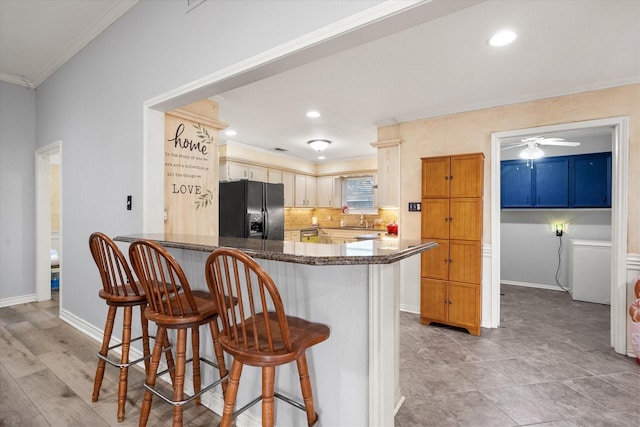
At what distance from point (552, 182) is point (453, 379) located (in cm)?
426

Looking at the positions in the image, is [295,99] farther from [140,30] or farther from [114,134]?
[114,134]

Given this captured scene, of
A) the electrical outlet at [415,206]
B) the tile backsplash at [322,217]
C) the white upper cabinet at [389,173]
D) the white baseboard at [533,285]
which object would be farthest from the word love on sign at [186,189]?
the white baseboard at [533,285]

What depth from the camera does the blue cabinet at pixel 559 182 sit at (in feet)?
15.5

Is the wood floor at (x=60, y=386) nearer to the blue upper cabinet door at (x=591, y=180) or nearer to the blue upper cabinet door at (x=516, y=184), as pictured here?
the blue upper cabinet door at (x=516, y=184)

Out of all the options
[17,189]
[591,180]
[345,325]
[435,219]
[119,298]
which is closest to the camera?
[345,325]

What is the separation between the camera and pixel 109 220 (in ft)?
9.00

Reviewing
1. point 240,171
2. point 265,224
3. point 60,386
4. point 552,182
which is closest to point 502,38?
point 265,224

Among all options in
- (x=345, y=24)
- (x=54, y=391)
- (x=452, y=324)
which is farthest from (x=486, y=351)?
(x=54, y=391)

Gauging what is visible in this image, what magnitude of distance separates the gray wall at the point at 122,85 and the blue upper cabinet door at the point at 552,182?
5214 millimetres

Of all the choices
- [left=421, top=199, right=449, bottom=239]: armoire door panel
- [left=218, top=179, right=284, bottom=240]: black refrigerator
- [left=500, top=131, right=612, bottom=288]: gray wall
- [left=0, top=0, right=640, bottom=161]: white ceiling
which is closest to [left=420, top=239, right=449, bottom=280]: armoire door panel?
[left=421, top=199, right=449, bottom=239]: armoire door panel

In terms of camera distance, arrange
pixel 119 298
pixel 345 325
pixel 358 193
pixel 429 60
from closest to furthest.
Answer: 1. pixel 345 325
2. pixel 119 298
3. pixel 429 60
4. pixel 358 193

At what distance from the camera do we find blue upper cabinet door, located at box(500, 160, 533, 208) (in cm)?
530

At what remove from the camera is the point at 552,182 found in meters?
5.09

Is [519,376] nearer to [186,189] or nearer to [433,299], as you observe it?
[433,299]
